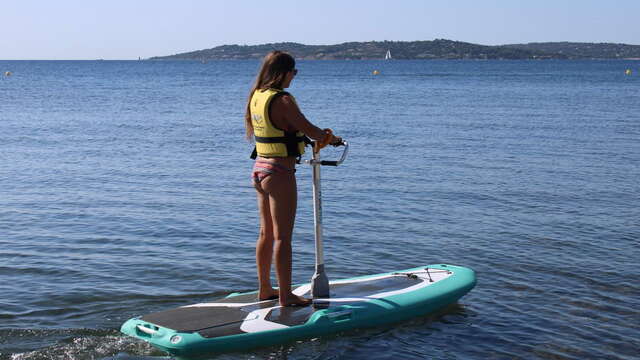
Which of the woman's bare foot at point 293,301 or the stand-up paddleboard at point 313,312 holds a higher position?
the woman's bare foot at point 293,301

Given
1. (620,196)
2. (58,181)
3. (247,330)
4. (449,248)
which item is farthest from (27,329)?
(620,196)

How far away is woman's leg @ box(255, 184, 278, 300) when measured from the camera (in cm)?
652

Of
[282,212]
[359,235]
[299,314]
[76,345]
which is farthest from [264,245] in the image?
[359,235]

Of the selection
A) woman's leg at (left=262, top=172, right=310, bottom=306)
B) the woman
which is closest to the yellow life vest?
the woman

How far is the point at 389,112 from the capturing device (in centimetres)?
3356

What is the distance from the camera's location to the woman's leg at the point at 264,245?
652 centimetres

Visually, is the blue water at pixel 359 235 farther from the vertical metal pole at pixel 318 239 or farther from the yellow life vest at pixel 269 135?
the yellow life vest at pixel 269 135

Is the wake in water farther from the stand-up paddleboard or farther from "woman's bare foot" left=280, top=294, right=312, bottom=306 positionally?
"woman's bare foot" left=280, top=294, right=312, bottom=306

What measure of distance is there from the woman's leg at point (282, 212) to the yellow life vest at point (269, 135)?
19 centimetres

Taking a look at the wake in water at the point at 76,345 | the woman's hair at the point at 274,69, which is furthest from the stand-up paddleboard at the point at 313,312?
the woman's hair at the point at 274,69

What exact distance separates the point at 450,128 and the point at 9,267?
18.6 metres

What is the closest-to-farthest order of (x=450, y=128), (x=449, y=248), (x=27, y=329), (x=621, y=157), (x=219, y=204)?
(x=27, y=329)
(x=449, y=248)
(x=219, y=204)
(x=621, y=157)
(x=450, y=128)

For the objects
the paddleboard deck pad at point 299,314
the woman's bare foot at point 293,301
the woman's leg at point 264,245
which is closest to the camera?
the paddleboard deck pad at point 299,314

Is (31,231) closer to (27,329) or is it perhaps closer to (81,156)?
(27,329)
